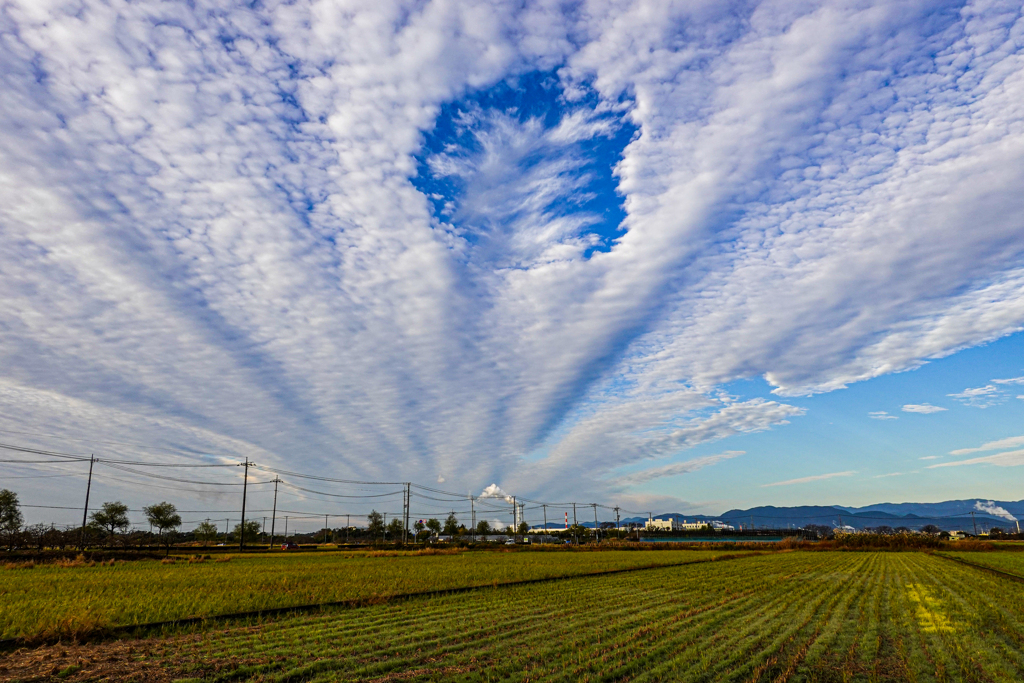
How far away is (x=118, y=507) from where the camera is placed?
110750 mm

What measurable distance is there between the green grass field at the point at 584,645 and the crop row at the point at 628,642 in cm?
5

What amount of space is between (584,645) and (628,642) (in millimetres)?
1169

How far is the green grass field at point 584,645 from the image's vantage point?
10461 mm

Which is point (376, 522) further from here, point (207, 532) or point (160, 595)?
point (160, 595)

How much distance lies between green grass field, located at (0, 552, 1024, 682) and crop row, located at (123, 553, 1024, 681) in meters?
0.05

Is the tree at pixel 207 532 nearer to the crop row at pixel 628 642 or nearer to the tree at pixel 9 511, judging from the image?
the tree at pixel 9 511

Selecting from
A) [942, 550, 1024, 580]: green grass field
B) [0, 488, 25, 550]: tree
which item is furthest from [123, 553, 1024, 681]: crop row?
[0, 488, 25, 550]: tree

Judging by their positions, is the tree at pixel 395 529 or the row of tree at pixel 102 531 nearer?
the row of tree at pixel 102 531

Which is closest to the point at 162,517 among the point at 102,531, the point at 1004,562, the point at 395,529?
the point at 102,531

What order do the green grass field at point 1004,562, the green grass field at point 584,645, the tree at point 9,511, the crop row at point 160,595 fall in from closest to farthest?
the green grass field at point 584,645 < the crop row at point 160,595 < the green grass field at point 1004,562 < the tree at point 9,511

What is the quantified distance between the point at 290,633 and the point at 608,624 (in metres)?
8.83

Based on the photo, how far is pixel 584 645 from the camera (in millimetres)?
12758

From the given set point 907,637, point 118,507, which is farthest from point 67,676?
point 118,507

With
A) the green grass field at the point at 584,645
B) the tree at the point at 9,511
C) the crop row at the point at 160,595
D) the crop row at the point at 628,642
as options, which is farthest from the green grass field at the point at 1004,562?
the tree at the point at 9,511
